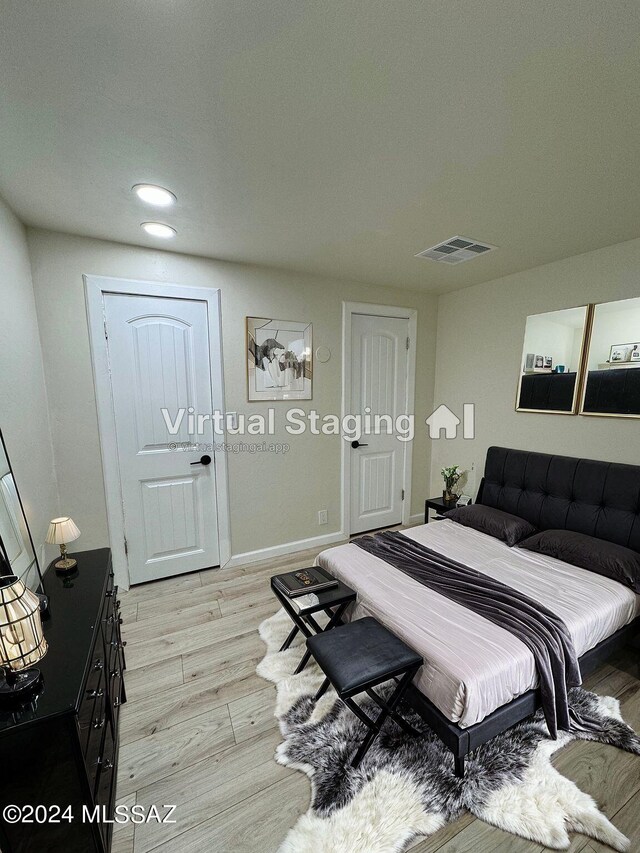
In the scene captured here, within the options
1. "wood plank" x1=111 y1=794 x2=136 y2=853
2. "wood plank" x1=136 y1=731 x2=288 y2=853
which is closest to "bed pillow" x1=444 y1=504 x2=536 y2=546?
"wood plank" x1=136 y1=731 x2=288 y2=853

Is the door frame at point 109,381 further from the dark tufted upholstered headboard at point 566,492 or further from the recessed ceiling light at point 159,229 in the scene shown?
the dark tufted upholstered headboard at point 566,492

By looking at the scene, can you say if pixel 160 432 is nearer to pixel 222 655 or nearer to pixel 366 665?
pixel 222 655

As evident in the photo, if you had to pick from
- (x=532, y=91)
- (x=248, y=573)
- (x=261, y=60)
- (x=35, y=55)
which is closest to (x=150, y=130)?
(x=35, y=55)

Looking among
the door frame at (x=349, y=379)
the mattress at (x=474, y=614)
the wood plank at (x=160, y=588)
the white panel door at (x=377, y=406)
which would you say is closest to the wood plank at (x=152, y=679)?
the wood plank at (x=160, y=588)

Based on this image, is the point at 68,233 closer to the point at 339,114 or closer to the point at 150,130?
the point at 150,130

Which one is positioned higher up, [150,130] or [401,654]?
[150,130]

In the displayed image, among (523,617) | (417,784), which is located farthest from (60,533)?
(523,617)

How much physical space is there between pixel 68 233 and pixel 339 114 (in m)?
1.96

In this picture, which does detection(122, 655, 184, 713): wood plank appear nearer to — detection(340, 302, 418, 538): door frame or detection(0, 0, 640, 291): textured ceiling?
detection(340, 302, 418, 538): door frame

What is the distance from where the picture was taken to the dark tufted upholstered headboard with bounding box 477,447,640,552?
214 cm

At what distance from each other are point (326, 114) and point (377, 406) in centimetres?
251

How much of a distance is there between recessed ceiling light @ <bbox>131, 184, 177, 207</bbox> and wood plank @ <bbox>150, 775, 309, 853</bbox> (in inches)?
104

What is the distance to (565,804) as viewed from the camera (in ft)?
4.05

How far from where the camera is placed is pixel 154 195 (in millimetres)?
1734
